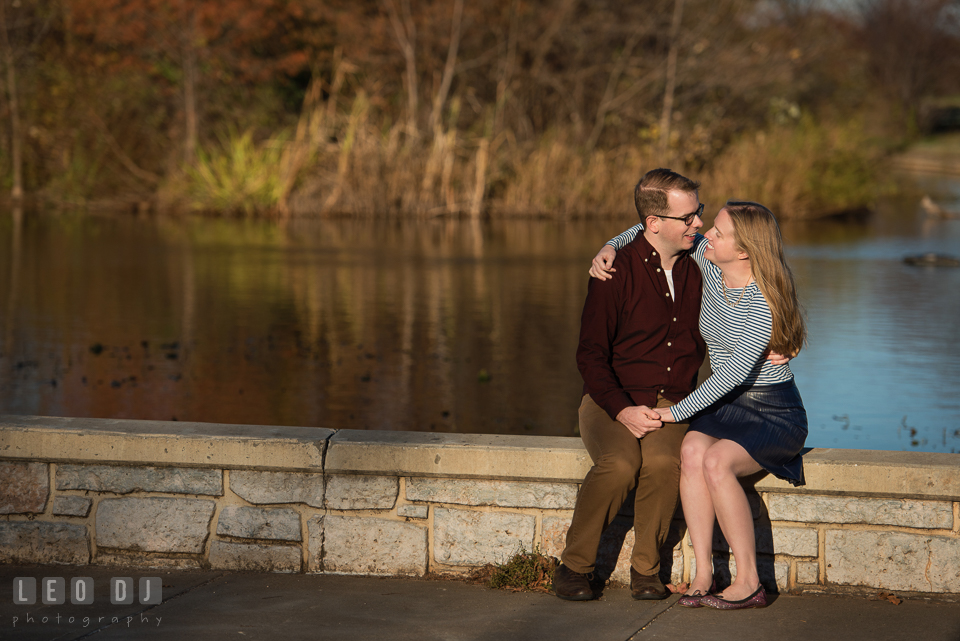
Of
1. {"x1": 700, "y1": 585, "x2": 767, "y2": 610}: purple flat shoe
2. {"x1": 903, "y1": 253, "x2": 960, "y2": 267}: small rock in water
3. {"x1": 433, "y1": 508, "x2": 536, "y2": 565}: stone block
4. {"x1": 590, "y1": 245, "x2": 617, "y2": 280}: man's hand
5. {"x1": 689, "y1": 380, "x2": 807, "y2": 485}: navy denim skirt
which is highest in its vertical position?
{"x1": 590, "y1": 245, "x2": 617, "y2": 280}: man's hand

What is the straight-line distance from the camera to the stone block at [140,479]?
14.5 ft

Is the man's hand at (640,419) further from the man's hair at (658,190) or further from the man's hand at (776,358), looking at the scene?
the man's hair at (658,190)

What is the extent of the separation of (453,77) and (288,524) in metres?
24.7

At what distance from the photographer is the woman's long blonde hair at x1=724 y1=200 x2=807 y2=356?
4207 millimetres

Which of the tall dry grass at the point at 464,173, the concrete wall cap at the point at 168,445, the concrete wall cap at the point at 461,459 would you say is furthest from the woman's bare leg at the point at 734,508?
the tall dry grass at the point at 464,173

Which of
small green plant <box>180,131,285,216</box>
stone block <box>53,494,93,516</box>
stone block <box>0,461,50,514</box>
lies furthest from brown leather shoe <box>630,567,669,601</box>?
small green plant <box>180,131,285,216</box>

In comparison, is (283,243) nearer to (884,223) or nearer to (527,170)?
(527,170)

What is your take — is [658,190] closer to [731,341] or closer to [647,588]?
[731,341]

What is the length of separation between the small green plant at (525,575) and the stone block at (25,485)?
1727 millimetres

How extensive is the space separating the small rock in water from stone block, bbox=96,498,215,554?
13.9 m

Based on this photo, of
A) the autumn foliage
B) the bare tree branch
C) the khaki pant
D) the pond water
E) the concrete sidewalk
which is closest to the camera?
the concrete sidewalk

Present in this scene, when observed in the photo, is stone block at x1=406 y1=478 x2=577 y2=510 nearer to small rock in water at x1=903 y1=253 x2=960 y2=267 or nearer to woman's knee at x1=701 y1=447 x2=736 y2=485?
woman's knee at x1=701 y1=447 x2=736 y2=485

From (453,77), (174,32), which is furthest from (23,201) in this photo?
(453,77)

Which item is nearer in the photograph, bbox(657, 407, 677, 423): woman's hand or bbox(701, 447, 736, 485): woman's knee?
bbox(701, 447, 736, 485): woman's knee
